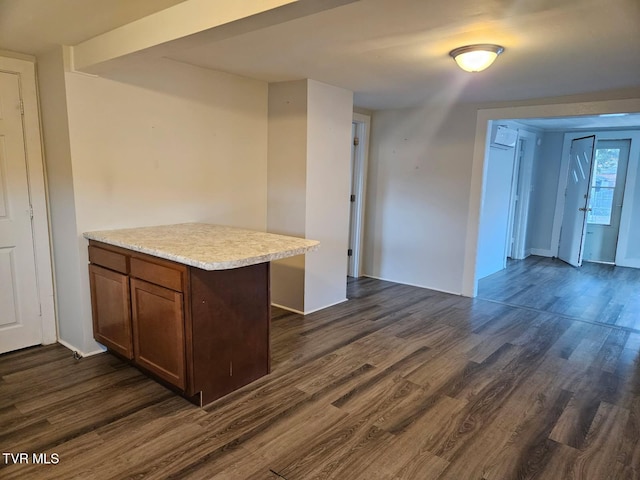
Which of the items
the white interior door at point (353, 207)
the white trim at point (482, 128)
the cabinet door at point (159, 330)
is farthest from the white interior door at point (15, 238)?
the white trim at point (482, 128)

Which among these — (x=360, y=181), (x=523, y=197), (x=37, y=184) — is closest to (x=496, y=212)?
(x=523, y=197)

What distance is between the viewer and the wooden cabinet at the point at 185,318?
2.30m

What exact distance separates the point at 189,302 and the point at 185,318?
100mm

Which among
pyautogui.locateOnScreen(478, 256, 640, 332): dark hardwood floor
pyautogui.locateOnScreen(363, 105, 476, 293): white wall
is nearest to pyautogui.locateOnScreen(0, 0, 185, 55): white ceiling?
pyautogui.locateOnScreen(363, 105, 476, 293): white wall

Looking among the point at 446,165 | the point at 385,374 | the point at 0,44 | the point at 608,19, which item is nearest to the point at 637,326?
the point at 446,165

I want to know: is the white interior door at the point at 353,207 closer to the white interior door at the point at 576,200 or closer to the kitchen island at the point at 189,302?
the kitchen island at the point at 189,302

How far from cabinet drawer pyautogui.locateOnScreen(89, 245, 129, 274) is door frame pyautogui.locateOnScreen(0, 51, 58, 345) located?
0.53 metres

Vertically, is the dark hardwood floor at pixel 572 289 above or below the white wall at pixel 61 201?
below

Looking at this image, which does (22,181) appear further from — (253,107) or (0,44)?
(253,107)

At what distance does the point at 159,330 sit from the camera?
8.04ft

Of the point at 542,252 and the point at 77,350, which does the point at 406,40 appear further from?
the point at 542,252

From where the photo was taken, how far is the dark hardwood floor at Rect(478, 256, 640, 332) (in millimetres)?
4336

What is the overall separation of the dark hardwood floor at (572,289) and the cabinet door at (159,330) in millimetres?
3675

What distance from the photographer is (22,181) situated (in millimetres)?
2959
